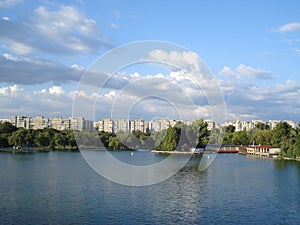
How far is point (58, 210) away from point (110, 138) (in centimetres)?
3674

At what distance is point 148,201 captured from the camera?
12.1 metres

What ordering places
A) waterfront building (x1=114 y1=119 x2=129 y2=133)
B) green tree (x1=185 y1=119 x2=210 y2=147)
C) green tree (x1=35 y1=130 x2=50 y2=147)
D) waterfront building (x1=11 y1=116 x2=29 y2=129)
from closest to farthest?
waterfront building (x1=114 y1=119 x2=129 y2=133), green tree (x1=185 y1=119 x2=210 y2=147), green tree (x1=35 y1=130 x2=50 y2=147), waterfront building (x1=11 y1=116 x2=29 y2=129)

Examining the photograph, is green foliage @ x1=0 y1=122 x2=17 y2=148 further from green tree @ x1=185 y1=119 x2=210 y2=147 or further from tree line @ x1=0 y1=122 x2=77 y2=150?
green tree @ x1=185 y1=119 x2=210 y2=147

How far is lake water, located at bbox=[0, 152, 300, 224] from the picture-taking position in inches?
393

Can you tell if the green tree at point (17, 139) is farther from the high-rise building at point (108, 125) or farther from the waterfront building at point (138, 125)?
the waterfront building at point (138, 125)

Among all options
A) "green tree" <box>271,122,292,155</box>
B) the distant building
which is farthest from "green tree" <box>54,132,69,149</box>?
"green tree" <box>271,122,292,155</box>

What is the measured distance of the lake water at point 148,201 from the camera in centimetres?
999

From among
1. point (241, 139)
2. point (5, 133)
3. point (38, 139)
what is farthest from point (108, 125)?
point (241, 139)

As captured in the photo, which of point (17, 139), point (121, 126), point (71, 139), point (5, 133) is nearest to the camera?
point (121, 126)

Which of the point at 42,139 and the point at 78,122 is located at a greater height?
the point at 78,122

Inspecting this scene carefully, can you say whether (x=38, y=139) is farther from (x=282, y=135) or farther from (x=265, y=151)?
(x=282, y=135)

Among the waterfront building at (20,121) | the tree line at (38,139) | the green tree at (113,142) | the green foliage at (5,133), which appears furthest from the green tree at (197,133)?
the waterfront building at (20,121)

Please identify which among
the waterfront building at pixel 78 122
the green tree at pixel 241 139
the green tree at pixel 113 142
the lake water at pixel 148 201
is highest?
the waterfront building at pixel 78 122

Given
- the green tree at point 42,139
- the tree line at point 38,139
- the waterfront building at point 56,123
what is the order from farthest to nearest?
the waterfront building at point 56,123 < the green tree at point 42,139 < the tree line at point 38,139
